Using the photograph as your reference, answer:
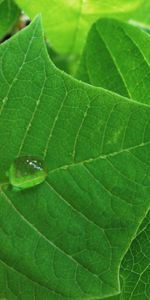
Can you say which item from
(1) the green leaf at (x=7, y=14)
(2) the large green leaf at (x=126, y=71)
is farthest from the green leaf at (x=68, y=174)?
(1) the green leaf at (x=7, y=14)

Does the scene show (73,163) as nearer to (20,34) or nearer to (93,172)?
(93,172)

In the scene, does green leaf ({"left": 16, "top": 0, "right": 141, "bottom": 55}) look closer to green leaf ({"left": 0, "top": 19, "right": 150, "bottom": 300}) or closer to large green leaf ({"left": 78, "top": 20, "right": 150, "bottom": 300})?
large green leaf ({"left": 78, "top": 20, "right": 150, "bottom": 300})

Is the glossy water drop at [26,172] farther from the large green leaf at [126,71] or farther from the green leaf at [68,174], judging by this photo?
the large green leaf at [126,71]

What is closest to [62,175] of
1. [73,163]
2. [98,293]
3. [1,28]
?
[73,163]

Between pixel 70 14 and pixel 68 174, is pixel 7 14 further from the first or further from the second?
pixel 68 174

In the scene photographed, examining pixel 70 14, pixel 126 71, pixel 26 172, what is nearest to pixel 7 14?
pixel 70 14

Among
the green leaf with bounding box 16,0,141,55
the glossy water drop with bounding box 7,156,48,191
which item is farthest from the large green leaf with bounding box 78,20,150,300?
the glossy water drop with bounding box 7,156,48,191
